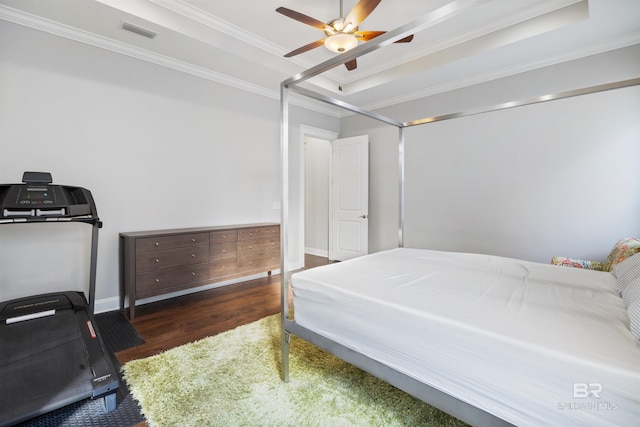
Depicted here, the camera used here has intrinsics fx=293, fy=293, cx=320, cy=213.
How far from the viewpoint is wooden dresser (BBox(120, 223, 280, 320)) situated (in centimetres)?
300

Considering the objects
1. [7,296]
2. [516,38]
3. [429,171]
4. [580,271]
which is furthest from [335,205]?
A: [7,296]

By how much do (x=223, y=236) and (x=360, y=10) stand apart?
2.80m

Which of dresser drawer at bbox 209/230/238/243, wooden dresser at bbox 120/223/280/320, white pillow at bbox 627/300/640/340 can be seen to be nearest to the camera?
white pillow at bbox 627/300/640/340

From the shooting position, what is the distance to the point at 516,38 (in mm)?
3072

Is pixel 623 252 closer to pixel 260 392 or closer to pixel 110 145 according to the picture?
pixel 260 392

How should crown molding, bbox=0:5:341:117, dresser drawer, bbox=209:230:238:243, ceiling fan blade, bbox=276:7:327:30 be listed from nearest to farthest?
ceiling fan blade, bbox=276:7:327:30 → crown molding, bbox=0:5:341:117 → dresser drawer, bbox=209:230:238:243

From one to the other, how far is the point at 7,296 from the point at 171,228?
4.89 feet

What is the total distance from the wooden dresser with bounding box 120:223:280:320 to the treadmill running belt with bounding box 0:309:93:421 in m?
0.93

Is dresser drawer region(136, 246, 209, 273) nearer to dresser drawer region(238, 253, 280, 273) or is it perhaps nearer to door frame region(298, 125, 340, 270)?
dresser drawer region(238, 253, 280, 273)

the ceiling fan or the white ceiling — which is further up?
the white ceiling

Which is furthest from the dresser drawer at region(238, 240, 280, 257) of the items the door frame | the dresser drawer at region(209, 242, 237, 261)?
the door frame

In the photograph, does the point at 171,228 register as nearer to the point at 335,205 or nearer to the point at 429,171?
the point at 335,205

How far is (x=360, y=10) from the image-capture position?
2.23 m

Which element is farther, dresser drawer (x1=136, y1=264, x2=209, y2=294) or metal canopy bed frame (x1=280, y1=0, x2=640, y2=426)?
dresser drawer (x1=136, y1=264, x2=209, y2=294)
